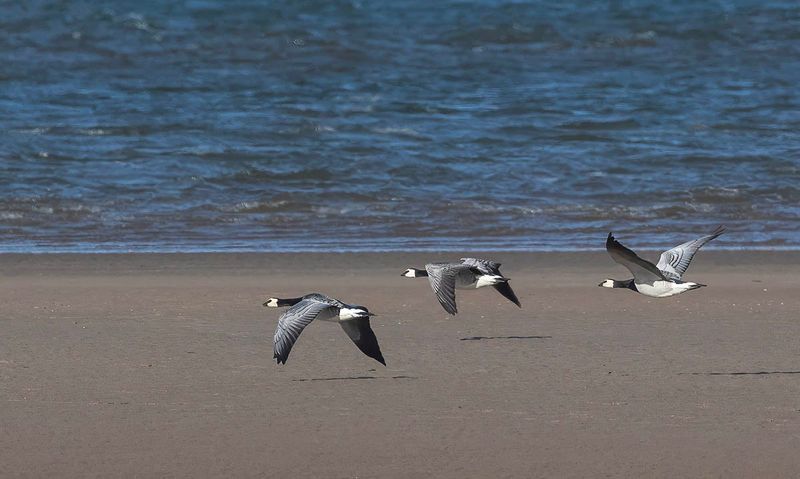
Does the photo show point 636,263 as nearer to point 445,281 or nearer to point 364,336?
point 445,281

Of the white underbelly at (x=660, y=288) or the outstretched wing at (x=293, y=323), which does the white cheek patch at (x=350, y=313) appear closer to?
the outstretched wing at (x=293, y=323)

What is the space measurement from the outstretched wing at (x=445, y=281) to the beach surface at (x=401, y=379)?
265 mm

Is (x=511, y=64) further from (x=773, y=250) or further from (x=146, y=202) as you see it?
(x=773, y=250)

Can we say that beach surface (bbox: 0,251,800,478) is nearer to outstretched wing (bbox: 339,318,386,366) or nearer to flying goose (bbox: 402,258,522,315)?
outstretched wing (bbox: 339,318,386,366)

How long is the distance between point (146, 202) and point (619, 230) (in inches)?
168

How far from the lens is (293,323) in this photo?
6.35 metres

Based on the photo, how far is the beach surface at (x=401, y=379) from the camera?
5.46 meters

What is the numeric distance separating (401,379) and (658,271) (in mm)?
1612

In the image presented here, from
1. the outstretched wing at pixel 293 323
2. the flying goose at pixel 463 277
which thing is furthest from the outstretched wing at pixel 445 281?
the outstretched wing at pixel 293 323

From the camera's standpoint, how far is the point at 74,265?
9891 millimetres

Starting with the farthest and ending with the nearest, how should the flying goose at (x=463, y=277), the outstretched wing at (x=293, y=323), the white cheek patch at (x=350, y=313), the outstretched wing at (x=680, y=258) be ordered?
the outstretched wing at (x=680, y=258)
the flying goose at (x=463, y=277)
the white cheek patch at (x=350, y=313)
the outstretched wing at (x=293, y=323)

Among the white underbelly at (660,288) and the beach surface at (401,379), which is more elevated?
the white underbelly at (660,288)

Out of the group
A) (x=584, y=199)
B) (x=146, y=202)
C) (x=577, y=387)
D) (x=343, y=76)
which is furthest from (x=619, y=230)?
(x=343, y=76)

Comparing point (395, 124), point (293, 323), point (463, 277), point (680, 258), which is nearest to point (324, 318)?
point (293, 323)
